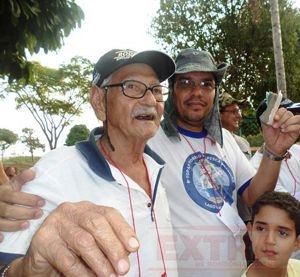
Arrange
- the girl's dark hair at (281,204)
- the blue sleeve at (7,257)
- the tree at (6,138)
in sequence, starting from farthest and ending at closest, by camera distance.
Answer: the tree at (6,138) < the girl's dark hair at (281,204) < the blue sleeve at (7,257)

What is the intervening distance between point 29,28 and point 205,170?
130 inches

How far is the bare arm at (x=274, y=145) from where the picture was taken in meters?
2.01

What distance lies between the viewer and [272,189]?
7.45 feet

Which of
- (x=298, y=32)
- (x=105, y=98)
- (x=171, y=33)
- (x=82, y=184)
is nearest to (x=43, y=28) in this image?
(x=105, y=98)

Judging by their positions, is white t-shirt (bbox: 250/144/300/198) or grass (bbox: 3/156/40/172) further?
grass (bbox: 3/156/40/172)

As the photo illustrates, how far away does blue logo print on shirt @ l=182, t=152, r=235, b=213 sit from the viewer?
6.89 feet

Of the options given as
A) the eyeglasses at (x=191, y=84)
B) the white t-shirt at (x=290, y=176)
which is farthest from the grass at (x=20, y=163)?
the white t-shirt at (x=290, y=176)

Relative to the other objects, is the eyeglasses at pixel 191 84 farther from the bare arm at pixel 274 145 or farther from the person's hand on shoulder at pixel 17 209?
the person's hand on shoulder at pixel 17 209

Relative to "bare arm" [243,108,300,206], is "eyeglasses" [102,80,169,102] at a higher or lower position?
higher

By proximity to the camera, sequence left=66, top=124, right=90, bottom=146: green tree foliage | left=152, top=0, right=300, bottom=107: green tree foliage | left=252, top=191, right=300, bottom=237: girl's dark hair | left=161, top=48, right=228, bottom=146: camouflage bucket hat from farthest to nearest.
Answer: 1. left=66, top=124, right=90, bottom=146: green tree foliage
2. left=152, top=0, right=300, bottom=107: green tree foliage
3. left=161, top=48, right=228, bottom=146: camouflage bucket hat
4. left=252, top=191, right=300, bottom=237: girl's dark hair

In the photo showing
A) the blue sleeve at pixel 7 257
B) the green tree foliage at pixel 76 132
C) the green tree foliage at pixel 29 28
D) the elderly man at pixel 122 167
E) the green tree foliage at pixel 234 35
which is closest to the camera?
the blue sleeve at pixel 7 257

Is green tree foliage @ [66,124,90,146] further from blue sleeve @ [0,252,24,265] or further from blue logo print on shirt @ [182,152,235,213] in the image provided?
blue sleeve @ [0,252,24,265]

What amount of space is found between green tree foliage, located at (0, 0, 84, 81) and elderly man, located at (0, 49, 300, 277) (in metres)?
2.69

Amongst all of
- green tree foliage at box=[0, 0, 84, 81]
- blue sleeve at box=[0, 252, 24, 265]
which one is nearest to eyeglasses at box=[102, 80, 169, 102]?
blue sleeve at box=[0, 252, 24, 265]
